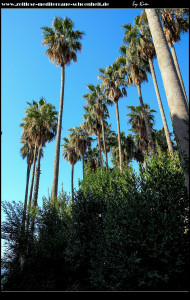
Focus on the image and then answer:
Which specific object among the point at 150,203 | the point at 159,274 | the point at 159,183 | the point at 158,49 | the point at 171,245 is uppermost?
the point at 158,49

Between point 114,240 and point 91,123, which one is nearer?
point 114,240

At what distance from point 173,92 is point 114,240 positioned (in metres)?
5.67

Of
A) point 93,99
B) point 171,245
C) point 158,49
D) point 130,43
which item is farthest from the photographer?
point 93,99

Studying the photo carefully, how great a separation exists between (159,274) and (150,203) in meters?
2.33

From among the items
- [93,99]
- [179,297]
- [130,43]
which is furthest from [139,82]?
[179,297]

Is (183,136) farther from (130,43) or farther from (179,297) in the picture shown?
(130,43)

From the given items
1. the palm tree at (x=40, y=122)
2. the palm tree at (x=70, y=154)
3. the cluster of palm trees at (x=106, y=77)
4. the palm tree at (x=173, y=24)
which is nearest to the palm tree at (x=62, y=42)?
the cluster of palm trees at (x=106, y=77)

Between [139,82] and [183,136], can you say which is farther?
[139,82]

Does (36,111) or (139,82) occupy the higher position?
(139,82)

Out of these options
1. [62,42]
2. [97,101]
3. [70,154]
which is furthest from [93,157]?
[62,42]

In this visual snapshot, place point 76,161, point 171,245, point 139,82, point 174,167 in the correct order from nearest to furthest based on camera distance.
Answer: point 171,245
point 174,167
point 139,82
point 76,161

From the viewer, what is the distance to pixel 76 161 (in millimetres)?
31703

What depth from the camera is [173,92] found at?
537cm

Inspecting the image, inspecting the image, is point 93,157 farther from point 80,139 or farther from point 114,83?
Result: point 114,83
